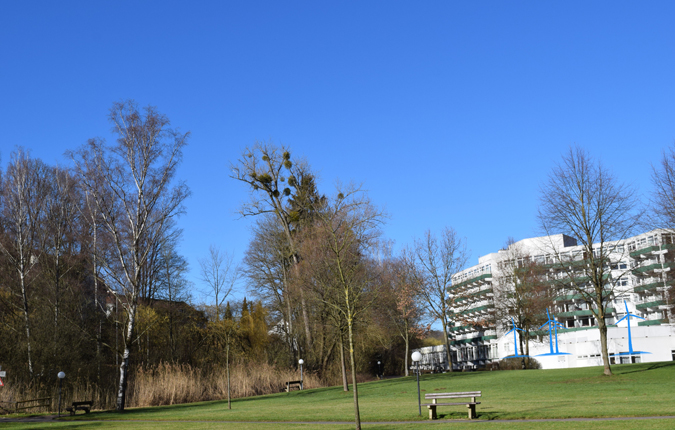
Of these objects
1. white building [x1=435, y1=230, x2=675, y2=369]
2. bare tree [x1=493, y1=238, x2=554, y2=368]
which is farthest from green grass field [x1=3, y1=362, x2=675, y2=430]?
bare tree [x1=493, y1=238, x2=554, y2=368]

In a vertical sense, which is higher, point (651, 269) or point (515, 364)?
point (651, 269)

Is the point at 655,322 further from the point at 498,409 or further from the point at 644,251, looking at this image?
the point at 498,409

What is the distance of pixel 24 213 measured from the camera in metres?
37.2

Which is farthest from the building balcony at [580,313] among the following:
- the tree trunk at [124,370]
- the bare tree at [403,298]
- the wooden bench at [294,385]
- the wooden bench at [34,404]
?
the wooden bench at [34,404]

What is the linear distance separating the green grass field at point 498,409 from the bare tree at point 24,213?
52.1 feet

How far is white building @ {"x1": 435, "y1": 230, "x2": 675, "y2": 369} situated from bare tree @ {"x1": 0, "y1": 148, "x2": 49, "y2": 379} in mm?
34555

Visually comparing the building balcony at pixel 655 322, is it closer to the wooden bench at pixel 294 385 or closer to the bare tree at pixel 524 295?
the bare tree at pixel 524 295

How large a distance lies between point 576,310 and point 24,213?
246ft

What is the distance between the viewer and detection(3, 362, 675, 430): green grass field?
51.5 feet

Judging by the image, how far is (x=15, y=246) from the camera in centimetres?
3756

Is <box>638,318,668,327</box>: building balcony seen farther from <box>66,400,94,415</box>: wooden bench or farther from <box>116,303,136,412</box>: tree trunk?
<box>66,400,94,415</box>: wooden bench

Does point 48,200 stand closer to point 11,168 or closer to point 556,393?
point 11,168

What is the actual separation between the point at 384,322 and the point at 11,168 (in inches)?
1216

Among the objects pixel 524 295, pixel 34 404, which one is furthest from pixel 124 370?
pixel 524 295
